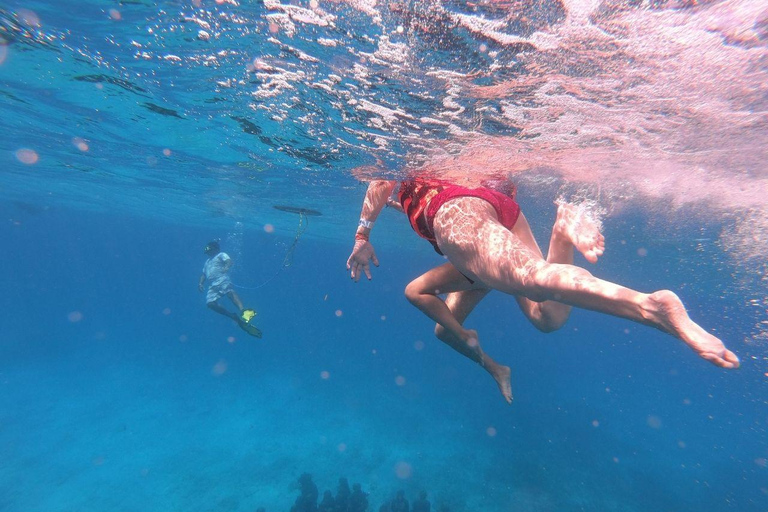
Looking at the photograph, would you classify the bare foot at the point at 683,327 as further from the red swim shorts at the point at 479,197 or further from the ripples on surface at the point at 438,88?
the ripples on surface at the point at 438,88

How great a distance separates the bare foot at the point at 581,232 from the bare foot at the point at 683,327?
0.69 m

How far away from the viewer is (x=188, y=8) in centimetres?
569

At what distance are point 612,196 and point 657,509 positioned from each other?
48.6 feet

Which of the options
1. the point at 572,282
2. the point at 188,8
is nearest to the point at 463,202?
the point at 572,282

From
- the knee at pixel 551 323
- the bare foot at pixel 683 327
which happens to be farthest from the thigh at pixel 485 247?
the knee at pixel 551 323

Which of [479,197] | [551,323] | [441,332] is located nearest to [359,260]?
[441,332]

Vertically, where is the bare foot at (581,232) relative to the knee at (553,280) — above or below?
above

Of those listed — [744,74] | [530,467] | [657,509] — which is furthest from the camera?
[530,467]

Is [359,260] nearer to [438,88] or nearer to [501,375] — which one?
[501,375]

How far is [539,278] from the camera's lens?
2965 mm

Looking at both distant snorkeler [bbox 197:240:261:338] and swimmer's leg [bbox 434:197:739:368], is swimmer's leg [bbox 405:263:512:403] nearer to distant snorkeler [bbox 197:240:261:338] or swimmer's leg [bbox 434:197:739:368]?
swimmer's leg [bbox 434:197:739:368]

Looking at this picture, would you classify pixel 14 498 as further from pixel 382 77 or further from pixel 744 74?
pixel 744 74

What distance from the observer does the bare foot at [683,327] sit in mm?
2248

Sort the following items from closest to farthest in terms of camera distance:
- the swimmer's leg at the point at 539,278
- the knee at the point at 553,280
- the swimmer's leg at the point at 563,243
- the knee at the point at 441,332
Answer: the swimmer's leg at the point at 539,278
the knee at the point at 553,280
the swimmer's leg at the point at 563,243
the knee at the point at 441,332
